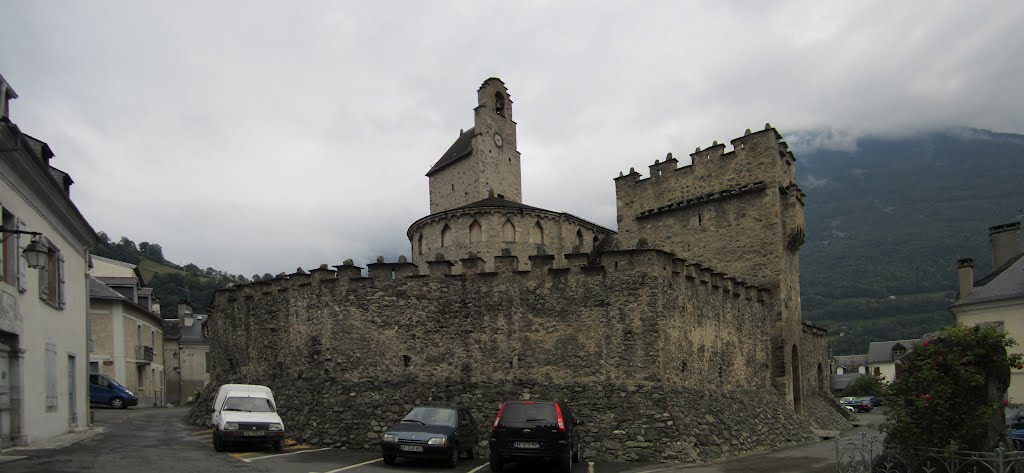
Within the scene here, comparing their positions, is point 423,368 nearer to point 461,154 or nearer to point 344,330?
point 344,330

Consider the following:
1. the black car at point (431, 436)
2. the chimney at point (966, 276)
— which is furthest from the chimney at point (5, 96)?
the chimney at point (966, 276)

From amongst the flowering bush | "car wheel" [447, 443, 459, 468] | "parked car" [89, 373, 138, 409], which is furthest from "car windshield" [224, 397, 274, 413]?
"parked car" [89, 373, 138, 409]

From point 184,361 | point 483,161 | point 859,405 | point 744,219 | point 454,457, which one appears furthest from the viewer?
point 859,405

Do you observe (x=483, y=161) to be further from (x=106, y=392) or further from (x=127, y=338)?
(x=106, y=392)

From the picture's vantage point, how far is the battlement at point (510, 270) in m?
22.1

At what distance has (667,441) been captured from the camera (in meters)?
20.2

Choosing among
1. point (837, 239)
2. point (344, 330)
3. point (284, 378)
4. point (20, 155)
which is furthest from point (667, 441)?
point (837, 239)

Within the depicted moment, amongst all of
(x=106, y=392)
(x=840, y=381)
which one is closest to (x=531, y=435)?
(x=106, y=392)

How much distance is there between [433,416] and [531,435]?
308 centimetres

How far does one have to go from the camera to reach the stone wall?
2130cm

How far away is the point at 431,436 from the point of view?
1719 centimetres

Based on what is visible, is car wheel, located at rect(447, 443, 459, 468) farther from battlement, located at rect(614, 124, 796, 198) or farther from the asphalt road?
battlement, located at rect(614, 124, 796, 198)

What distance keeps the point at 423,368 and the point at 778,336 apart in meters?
15.2

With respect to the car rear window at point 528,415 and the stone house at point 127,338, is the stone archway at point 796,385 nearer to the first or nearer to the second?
the car rear window at point 528,415
